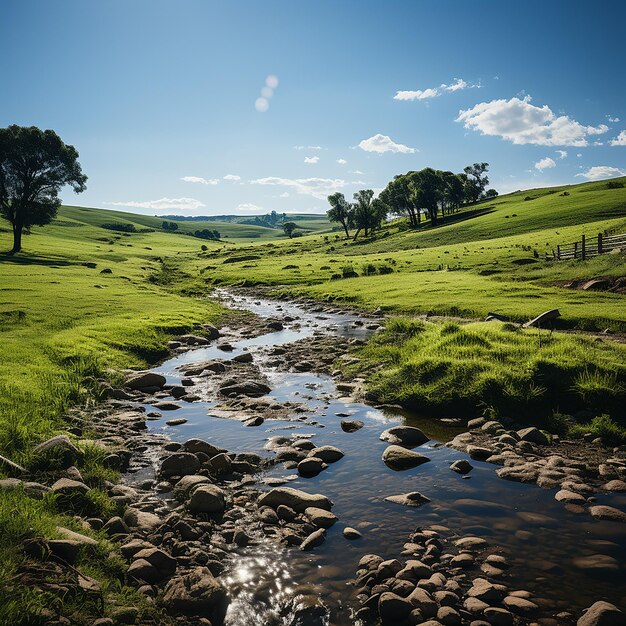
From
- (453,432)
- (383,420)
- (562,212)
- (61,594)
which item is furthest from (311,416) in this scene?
(562,212)

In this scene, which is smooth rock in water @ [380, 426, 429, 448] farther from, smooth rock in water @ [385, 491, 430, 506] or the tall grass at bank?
smooth rock in water @ [385, 491, 430, 506]

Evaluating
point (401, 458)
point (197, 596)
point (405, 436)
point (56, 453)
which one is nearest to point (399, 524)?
point (401, 458)

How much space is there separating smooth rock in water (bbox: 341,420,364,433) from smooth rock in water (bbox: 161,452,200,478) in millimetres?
5101

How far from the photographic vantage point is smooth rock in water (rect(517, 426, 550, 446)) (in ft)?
43.6

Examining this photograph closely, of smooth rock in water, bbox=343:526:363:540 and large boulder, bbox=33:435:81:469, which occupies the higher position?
large boulder, bbox=33:435:81:469

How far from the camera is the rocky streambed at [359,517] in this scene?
7164 millimetres

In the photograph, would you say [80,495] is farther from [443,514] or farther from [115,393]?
[115,393]

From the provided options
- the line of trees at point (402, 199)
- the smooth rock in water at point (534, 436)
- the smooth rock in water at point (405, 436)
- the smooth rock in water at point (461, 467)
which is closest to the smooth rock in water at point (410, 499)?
the smooth rock in water at point (461, 467)

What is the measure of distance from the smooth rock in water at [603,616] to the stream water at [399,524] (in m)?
0.33

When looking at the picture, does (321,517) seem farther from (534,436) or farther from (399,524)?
(534,436)

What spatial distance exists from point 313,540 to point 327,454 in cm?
392

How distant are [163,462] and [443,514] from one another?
7.01m

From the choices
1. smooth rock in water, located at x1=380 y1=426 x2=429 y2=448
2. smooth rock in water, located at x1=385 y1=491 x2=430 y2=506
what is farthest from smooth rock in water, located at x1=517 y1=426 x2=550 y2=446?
smooth rock in water, located at x1=385 y1=491 x2=430 y2=506

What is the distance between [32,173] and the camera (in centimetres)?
7756
